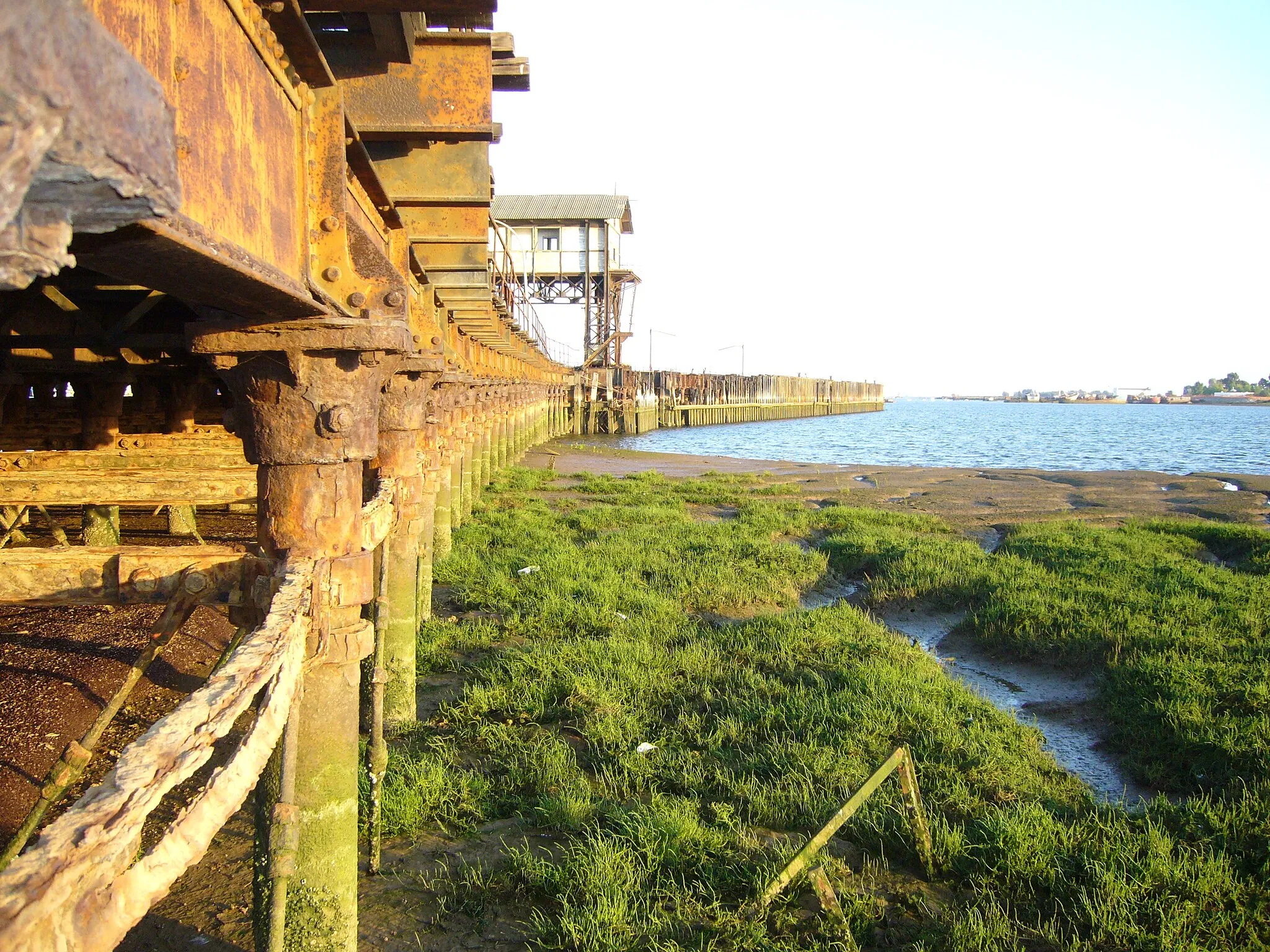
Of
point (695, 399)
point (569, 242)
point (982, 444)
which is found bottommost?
point (982, 444)

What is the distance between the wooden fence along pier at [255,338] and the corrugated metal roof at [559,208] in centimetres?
3944

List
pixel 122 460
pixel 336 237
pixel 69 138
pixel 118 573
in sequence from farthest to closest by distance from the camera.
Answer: pixel 122 460
pixel 336 237
pixel 118 573
pixel 69 138

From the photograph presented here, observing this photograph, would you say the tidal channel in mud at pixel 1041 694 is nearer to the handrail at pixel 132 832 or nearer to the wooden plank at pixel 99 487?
the handrail at pixel 132 832

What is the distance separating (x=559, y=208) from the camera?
46.4 m

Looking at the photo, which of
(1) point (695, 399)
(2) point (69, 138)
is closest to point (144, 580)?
(2) point (69, 138)

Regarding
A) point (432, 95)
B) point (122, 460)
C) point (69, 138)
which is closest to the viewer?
point (69, 138)

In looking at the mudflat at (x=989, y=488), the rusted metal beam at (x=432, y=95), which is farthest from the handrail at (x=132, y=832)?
the mudflat at (x=989, y=488)

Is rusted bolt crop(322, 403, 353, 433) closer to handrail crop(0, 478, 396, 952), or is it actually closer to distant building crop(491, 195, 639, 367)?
handrail crop(0, 478, 396, 952)

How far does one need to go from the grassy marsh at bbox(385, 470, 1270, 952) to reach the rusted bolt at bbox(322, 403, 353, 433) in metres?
2.61

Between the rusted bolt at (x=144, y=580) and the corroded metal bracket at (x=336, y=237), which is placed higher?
the corroded metal bracket at (x=336, y=237)

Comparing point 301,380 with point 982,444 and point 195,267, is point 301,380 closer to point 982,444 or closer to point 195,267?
point 195,267

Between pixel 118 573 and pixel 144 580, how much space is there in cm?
9

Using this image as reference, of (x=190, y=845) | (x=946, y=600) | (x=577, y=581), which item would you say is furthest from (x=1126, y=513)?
(x=190, y=845)

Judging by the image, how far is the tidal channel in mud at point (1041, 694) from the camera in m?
6.61
